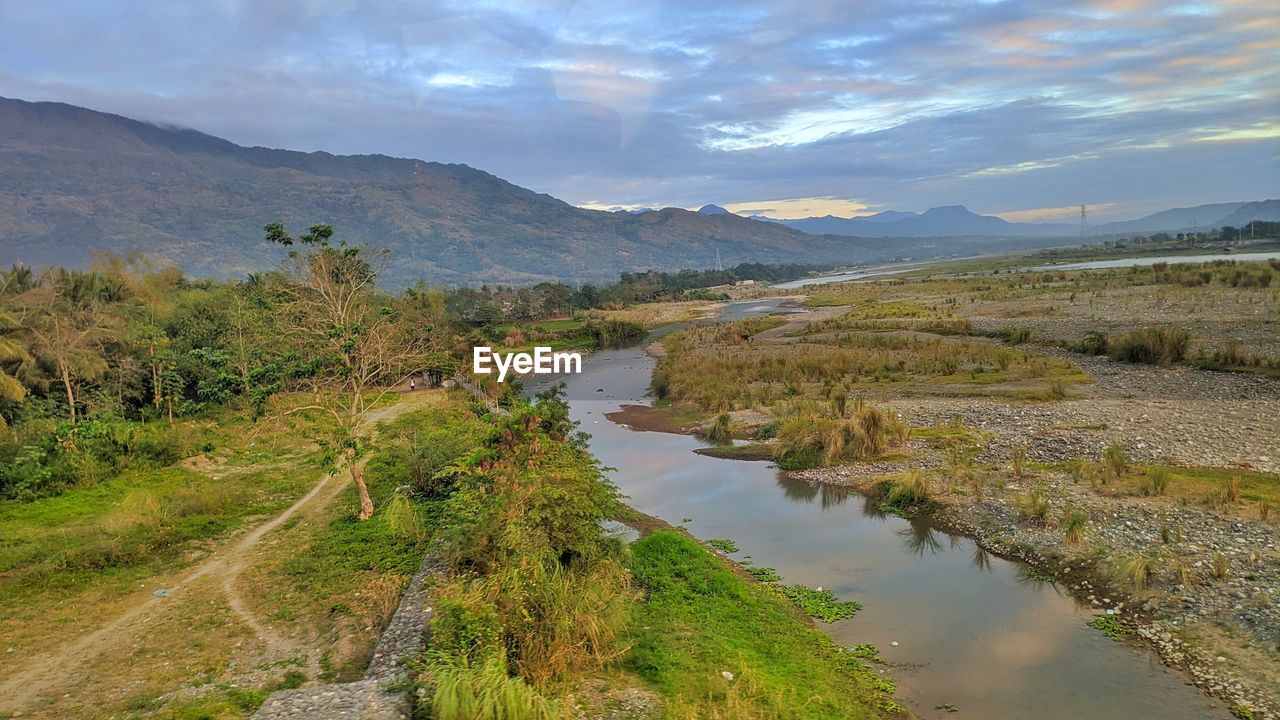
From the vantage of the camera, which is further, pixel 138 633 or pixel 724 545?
pixel 724 545

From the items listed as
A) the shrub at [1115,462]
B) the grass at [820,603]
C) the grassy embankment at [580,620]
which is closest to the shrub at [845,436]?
the shrub at [1115,462]

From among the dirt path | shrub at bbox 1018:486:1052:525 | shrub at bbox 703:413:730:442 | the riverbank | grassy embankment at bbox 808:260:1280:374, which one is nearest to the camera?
the dirt path

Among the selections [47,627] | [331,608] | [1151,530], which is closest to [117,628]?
[47,627]

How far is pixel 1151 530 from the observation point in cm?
1498

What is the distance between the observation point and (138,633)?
38.1 ft

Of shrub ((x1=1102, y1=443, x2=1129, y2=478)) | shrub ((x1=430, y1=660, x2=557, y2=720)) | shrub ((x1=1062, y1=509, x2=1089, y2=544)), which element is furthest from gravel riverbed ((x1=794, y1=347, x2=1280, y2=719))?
shrub ((x1=430, y1=660, x2=557, y2=720))

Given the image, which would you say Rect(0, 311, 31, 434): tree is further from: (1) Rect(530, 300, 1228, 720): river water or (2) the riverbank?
(2) the riverbank

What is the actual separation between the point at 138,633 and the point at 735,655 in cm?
1042

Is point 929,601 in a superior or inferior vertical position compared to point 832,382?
inferior

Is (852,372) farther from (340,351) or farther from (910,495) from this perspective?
(340,351)

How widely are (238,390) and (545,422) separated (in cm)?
2633

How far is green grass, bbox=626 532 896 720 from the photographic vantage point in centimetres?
968

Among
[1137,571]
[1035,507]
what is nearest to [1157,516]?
[1035,507]

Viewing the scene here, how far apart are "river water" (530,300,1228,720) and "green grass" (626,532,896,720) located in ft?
2.76
